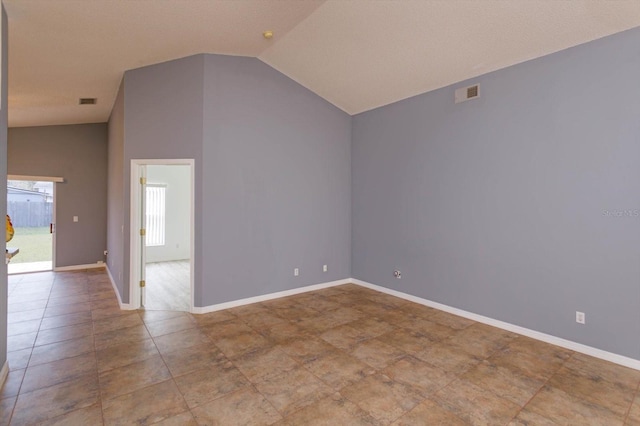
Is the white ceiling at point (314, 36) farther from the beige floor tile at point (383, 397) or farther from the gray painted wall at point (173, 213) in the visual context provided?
the beige floor tile at point (383, 397)

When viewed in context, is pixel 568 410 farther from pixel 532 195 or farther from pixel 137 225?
pixel 137 225

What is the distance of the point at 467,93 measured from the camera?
4145 mm

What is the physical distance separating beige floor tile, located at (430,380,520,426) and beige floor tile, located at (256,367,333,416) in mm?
911

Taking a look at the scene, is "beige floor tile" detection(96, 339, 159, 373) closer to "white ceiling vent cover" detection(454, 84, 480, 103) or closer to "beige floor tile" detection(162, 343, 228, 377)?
"beige floor tile" detection(162, 343, 228, 377)

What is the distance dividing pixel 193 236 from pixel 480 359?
370 centimetres

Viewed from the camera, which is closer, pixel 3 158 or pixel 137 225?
pixel 3 158

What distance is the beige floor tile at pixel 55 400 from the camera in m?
2.20

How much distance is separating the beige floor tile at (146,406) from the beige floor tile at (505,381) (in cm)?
238

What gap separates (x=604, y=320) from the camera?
311cm

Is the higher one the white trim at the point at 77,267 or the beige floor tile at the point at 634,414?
the white trim at the point at 77,267

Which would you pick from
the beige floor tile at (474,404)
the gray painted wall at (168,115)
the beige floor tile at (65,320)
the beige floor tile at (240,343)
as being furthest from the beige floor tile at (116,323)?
the beige floor tile at (474,404)

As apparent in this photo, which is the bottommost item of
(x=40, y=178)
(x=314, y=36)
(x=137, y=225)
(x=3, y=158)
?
(x=137, y=225)

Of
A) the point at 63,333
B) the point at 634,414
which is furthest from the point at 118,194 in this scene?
the point at 634,414

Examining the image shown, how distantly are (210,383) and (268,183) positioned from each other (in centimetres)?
293
